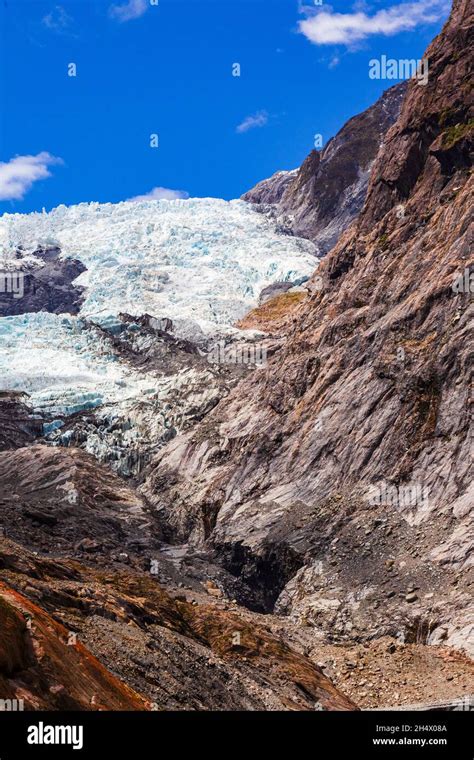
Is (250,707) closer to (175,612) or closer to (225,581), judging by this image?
(175,612)

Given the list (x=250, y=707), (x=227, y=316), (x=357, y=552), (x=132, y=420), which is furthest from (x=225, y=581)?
(x=227, y=316)

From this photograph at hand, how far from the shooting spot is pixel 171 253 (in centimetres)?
13300

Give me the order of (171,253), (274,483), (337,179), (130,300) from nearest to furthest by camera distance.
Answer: (274,483) → (130,300) → (171,253) → (337,179)

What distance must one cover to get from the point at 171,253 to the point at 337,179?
189 ft

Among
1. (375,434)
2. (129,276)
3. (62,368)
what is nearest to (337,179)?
(129,276)

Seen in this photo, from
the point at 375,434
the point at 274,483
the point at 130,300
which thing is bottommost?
the point at 274,483

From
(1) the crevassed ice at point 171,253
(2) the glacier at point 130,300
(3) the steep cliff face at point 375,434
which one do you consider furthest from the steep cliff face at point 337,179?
(3) the steep cliff face at point 375,434

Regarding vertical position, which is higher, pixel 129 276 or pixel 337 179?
pixel 337 179

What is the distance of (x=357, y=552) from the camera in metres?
44.1

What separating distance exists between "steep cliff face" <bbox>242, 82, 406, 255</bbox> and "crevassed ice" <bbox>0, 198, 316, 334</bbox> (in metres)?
12.2

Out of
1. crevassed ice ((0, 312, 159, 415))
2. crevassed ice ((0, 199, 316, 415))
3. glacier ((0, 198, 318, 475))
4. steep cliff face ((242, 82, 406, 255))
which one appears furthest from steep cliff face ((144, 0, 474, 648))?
steep cliff face ((242, 82, 406, 255))

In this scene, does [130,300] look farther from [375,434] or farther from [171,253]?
[375,434]

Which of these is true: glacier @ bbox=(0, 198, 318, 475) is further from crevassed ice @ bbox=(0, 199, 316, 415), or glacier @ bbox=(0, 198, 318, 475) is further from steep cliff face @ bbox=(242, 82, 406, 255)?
steep cliff face @ bbox=(242, 82, 406, 255)

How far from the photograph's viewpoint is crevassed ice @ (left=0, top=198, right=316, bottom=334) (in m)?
117
